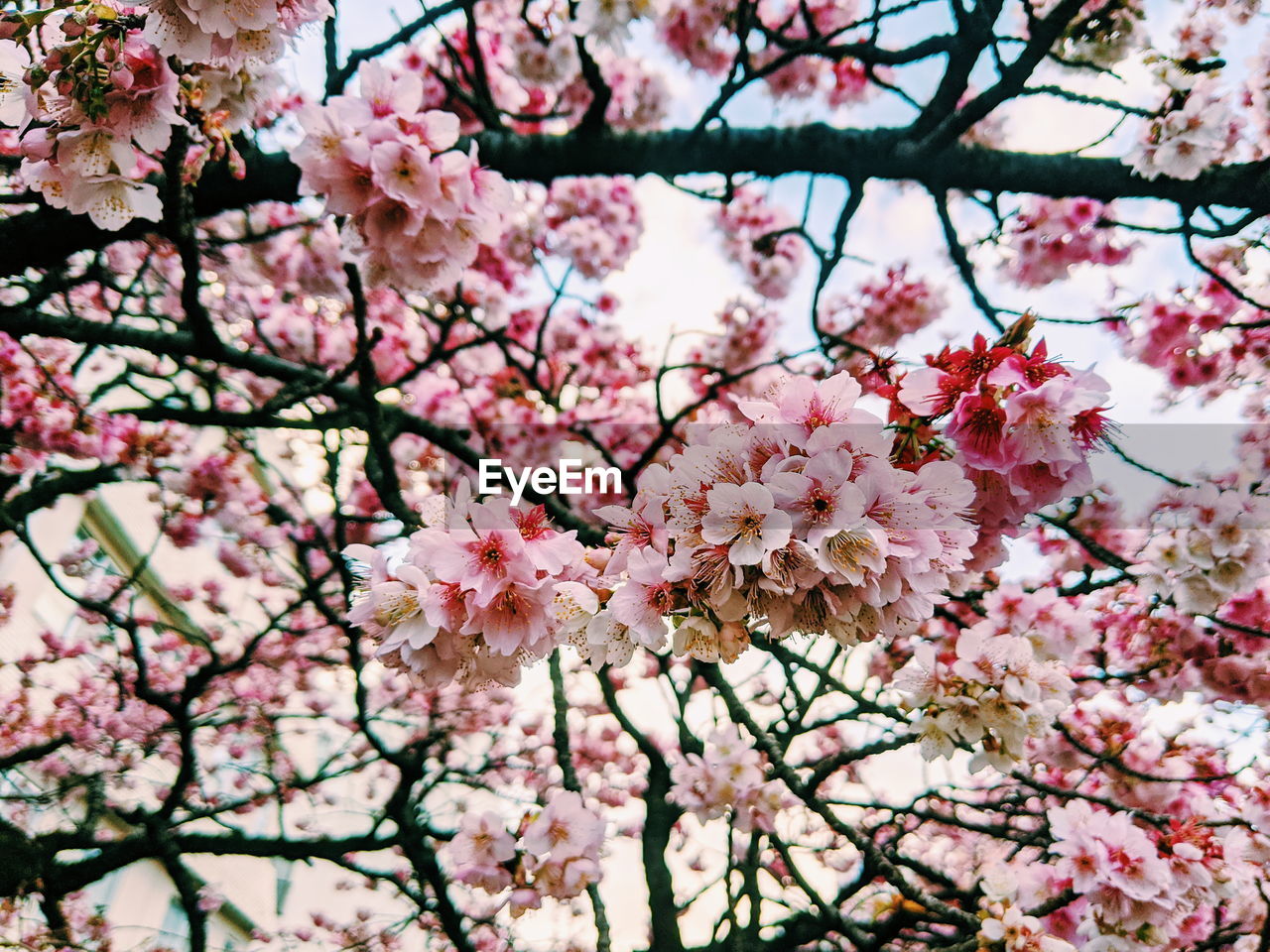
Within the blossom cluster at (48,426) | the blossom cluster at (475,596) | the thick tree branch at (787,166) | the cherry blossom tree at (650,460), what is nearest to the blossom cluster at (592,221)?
the cherry blossom tree at (650,460)

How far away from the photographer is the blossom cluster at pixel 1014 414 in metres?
1.14

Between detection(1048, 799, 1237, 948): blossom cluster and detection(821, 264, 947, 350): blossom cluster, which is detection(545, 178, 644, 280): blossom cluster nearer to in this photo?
detection(821, 264, 947, 350): blossom cluster

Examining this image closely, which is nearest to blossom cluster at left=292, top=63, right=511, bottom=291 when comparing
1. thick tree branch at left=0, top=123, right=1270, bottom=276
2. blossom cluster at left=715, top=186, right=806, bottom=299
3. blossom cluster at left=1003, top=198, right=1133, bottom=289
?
thick tree branch at left=0, top=123, right=1270, bottom=276

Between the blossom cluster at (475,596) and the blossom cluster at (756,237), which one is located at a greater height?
the blossom cluster at (756,237)

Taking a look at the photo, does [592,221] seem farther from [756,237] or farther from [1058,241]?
[1058,241]

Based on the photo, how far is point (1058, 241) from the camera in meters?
4.36

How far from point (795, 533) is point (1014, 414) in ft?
1.43

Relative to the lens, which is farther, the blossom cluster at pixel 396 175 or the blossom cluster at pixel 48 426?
the blossom cluster at pixel 48 426

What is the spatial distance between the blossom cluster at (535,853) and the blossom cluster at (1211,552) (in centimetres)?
215

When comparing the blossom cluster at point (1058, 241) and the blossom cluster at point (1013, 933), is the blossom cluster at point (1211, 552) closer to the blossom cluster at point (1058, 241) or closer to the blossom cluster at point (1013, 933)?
the blossom cluster at point (1013, 933)

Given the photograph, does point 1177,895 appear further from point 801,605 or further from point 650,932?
point 650,932

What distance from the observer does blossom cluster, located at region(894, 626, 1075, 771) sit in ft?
6.31

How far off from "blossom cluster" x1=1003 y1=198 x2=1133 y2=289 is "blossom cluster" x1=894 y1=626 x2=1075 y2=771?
307 cm

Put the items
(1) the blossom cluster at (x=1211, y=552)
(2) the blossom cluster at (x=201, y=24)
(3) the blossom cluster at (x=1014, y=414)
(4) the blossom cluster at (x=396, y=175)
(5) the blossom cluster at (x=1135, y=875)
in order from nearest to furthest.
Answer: (3) the blossom cluster at (x=1014, y=414)
(2) the blossom cluster at (x=201, y=24)
(4) the blossom cluster at (x=396, y=175)
(5) the blossom cluster at (x=1135, y=875)
(1) the blossom cluster at (x=1211, y=552)
